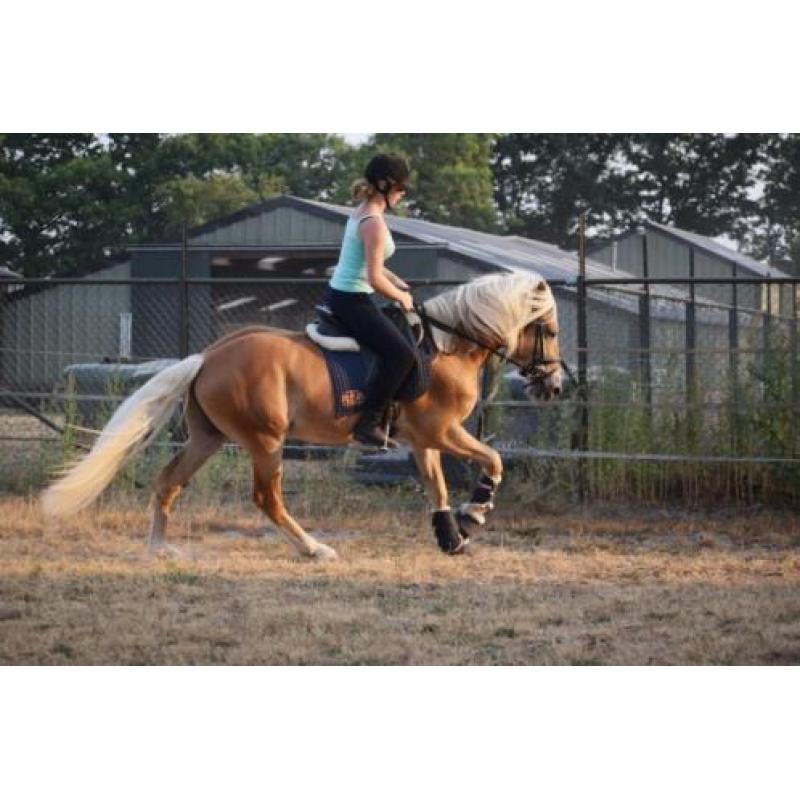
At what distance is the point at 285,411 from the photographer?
271 inches

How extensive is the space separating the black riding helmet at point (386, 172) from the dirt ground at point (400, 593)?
1.86 meters

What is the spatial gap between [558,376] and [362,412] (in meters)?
1.06

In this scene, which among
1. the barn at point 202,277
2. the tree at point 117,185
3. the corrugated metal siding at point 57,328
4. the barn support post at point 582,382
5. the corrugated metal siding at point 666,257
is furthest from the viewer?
the corrugated metal siding at point 666,257

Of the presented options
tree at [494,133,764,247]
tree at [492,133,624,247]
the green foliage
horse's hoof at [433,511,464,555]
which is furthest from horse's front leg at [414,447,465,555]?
tree at [492,133,624,247]

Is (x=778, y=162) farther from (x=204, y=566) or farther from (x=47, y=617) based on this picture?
(x=47, y=617)

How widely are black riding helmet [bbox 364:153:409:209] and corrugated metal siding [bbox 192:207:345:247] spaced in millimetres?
7051

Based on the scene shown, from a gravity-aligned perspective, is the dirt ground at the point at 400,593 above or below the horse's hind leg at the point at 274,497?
below

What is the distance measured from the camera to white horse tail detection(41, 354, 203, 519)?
21.9 ft

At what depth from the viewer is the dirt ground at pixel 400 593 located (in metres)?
5.38

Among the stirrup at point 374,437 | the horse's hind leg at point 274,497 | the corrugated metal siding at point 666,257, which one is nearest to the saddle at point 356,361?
the stirrup at point 374,437

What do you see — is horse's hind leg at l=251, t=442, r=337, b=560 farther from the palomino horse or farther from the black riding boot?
the black riding boot

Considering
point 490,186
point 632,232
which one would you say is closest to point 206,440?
point 632,232

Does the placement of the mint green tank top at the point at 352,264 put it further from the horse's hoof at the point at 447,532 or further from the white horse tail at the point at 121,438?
the horse's hoof at the point at 447,532

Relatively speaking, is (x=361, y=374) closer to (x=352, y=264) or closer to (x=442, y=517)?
(x=352, y=264)
